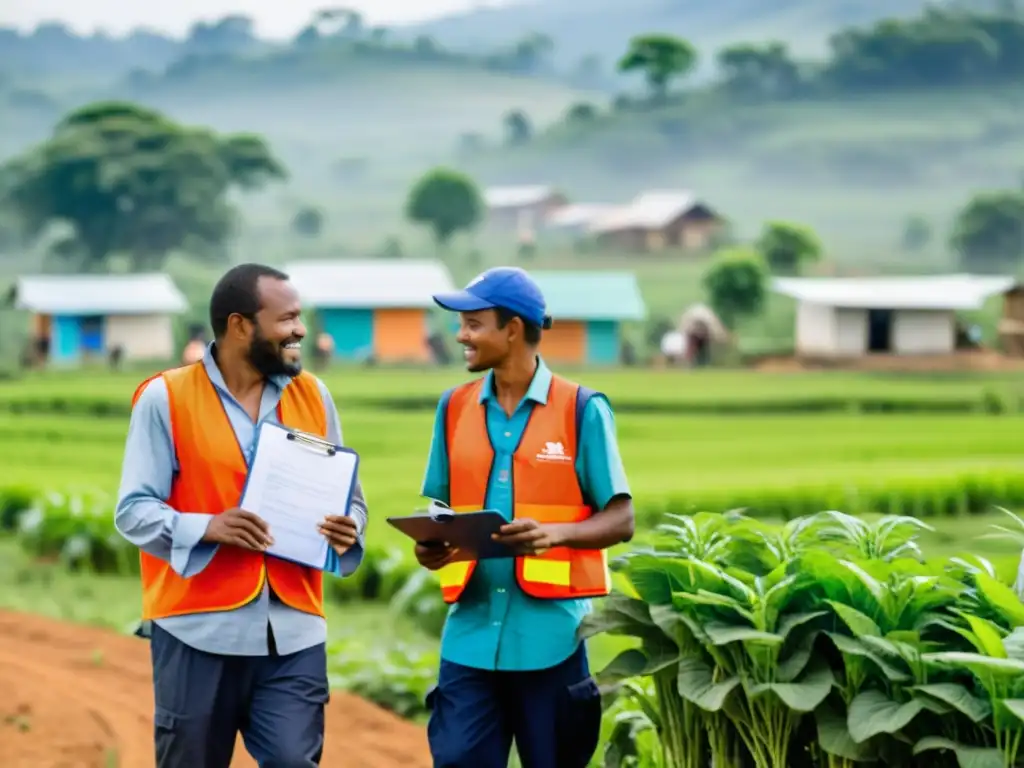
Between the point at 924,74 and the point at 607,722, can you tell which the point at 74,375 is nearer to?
the point at 607,722

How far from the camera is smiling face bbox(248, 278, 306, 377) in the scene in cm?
461

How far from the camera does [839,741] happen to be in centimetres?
462

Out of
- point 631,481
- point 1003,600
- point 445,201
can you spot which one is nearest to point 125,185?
point 445,201

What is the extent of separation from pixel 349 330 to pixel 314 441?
3521cm

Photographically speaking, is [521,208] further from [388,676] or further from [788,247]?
[388,676]

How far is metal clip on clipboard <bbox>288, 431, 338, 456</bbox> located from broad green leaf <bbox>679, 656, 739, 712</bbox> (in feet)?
3.82

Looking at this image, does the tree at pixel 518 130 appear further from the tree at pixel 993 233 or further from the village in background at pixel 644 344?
the tree at pixel 993 233

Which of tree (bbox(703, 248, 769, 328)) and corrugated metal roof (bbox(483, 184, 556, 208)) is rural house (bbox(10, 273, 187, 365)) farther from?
corrugated metal roof (bbox(483, 184, 556, 208))

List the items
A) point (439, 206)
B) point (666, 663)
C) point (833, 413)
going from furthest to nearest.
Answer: point (439, 206) < point (833, 413) < point (666, 663)

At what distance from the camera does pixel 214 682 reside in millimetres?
4574

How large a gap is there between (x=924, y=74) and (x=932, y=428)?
75965mm

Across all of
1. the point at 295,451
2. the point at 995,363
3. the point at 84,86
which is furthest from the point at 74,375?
the point at 84,86

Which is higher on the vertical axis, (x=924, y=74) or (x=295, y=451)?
(x=924, y=74)

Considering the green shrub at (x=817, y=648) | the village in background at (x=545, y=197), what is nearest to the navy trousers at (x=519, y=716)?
the green shrub at (x=817, y=648)
